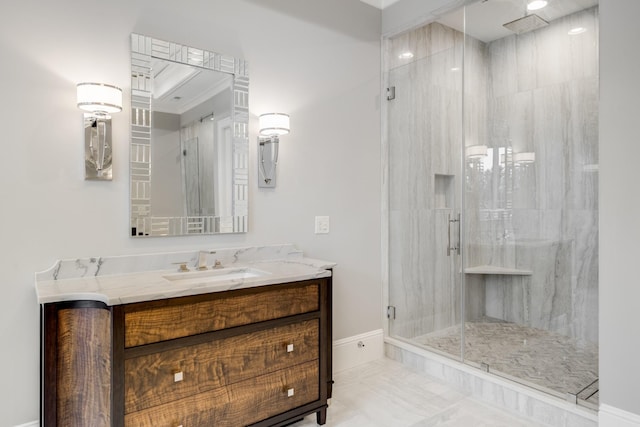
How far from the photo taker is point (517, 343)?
254 cm

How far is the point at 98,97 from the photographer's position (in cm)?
189

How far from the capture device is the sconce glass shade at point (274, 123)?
8.11 ft

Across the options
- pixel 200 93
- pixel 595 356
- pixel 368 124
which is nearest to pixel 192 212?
pixel 200 93

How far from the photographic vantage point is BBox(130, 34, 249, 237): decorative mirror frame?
84.0 inches

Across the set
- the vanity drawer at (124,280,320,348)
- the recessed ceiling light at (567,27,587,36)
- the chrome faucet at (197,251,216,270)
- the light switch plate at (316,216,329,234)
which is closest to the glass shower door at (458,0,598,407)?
the recessed ceiling light at (567,27,587,36)

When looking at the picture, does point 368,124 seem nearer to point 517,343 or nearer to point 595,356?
point 517,343

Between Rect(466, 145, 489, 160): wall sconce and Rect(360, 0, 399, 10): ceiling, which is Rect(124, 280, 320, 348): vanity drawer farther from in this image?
Rect(360, 0, 399, 10): ceiling

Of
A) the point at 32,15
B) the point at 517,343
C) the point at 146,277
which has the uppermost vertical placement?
the point at 32,15

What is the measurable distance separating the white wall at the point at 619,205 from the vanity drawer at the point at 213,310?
143 cm

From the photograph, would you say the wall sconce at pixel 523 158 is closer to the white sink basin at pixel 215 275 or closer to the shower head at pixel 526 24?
the shower head at pixel 526 24

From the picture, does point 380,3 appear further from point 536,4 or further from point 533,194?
point 533,194

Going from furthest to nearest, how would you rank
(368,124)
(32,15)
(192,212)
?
(368,124)
(192,212)
(32,15)

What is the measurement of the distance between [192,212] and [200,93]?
0.70 meters

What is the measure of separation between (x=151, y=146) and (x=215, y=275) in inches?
30.9
